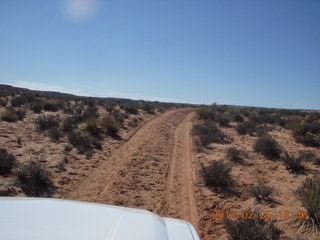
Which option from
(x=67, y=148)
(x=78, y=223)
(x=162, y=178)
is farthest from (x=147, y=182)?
(x=78, y=223)

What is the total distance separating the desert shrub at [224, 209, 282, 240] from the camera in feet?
10.9

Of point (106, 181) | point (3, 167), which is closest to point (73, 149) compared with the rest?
point (3, 167)

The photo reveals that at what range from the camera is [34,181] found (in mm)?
5309

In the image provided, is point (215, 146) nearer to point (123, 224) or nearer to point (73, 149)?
point (73, 149)

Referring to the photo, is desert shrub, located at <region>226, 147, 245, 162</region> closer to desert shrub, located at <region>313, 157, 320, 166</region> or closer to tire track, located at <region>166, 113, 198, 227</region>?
tire track, located at <region>166, 113, 198, 227</region>

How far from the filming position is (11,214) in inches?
66.3

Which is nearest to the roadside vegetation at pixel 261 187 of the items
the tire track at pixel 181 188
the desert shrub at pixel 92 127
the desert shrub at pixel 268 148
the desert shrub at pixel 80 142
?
the desert shrub at pixel 268 148

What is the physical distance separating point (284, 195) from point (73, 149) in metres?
7.92

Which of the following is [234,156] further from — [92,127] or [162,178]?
[92,127]

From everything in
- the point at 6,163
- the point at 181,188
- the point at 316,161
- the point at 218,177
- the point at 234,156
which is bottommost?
the point at 181,188
